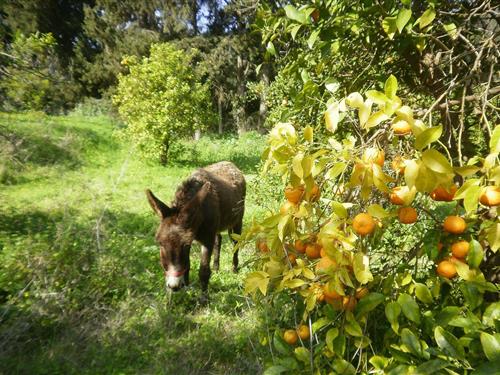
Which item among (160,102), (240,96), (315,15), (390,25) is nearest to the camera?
(390,25)

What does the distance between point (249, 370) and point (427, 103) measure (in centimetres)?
260

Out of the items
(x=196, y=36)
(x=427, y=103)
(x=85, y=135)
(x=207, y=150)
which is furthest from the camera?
(x=196, y=36)

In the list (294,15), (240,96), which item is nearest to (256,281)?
(294,15)

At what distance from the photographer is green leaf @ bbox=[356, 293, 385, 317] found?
132 centimetres

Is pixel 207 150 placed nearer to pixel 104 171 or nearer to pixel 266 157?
pixel 104 171

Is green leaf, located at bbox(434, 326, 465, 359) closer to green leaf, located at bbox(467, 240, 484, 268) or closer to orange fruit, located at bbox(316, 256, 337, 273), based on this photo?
green leaf, located at bbox(467, 240, 484, 268)

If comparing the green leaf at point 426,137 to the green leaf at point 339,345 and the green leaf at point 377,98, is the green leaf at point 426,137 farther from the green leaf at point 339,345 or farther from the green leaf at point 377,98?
the green leaf at point 339,345

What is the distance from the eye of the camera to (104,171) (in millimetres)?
12734

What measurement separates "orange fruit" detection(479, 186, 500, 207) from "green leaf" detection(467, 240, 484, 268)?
0.21m

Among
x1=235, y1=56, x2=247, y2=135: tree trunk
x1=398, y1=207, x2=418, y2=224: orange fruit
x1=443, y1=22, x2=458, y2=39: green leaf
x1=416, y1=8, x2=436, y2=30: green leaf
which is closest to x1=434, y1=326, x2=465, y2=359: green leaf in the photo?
x1=398, y1=207, x2=418, y2=224: orange fruit

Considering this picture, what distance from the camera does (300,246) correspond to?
4.90ft

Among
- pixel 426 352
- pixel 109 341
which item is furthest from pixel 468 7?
pixel 109 341

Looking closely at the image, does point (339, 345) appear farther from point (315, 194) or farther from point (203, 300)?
point (203, 300)

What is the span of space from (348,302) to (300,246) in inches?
10.4
